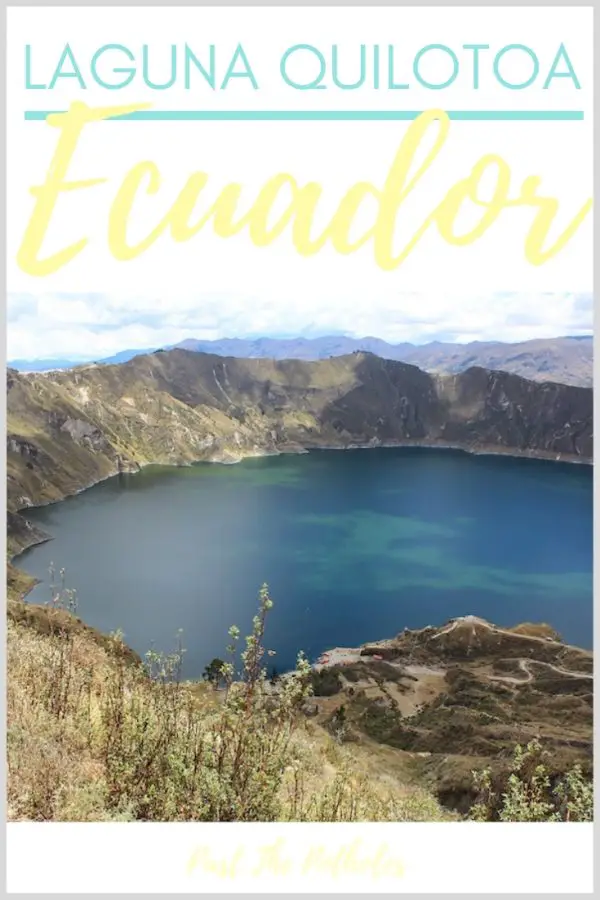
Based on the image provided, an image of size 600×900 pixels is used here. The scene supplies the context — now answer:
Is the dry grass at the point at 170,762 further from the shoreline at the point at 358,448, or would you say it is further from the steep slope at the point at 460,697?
the shoreline at the point at 358,448

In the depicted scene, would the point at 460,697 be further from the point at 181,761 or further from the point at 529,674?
the point at 181,761

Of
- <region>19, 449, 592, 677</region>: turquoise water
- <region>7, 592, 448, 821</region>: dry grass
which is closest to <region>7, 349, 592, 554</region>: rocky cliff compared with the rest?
<region>19, 449, 592, 677</region>: turquoise water

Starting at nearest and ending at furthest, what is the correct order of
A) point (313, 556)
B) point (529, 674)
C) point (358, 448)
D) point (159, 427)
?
1. point (529, 674)
2. point (313, 556)
3. point (159, 427)
4. point (358, 448)

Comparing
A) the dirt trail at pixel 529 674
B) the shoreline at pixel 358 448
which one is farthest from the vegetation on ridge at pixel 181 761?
the shoreline at pixel 358 448

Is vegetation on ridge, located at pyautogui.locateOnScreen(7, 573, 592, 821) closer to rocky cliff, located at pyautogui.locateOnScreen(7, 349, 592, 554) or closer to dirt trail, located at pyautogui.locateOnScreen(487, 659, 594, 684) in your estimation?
dirt trail, located at pyautogui.locateOnScreen(487, 659, 594, 684)

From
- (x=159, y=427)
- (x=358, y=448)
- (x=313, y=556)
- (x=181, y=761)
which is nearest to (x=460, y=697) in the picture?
(x=313, y=556)

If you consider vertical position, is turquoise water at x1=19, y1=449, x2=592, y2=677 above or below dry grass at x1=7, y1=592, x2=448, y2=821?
below

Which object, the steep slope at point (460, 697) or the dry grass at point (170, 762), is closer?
the dry grass at point (170, 762)

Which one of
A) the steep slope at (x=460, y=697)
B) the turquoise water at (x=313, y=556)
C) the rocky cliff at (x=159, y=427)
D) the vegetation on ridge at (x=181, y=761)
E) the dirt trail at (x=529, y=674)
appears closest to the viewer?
the vegetation on ridge at (x=181, y=761)

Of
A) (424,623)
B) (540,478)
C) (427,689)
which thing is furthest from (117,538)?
(540,478)

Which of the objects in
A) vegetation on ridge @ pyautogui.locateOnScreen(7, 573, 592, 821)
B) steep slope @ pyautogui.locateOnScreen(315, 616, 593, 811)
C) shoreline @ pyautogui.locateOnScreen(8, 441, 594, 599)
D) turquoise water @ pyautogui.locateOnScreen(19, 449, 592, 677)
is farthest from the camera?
shoreline @ pyautogui.locateOnScreen(8, 441, 594, 599)
